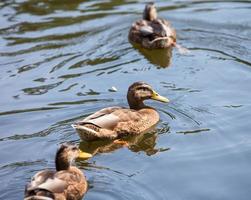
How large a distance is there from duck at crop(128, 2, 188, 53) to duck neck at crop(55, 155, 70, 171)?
16.2 ft

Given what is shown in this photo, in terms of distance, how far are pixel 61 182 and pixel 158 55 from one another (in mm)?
5378

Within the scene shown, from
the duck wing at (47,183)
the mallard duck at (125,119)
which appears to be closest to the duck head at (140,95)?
the mallard duck at (125,119)

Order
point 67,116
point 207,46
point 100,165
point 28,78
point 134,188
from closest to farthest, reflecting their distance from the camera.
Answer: point 134,188 → point 100,165 → point 67,116 → point 28,78 → point 207,46

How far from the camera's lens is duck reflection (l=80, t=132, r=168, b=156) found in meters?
9.75

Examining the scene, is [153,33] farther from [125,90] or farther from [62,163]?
[62,163]

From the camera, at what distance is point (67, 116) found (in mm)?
10531

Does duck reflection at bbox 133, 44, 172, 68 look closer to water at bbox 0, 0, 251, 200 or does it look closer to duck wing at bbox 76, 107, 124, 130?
water at bbox 0, 0, 251, 200

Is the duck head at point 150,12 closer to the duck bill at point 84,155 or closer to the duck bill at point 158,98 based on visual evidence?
the duck bill at point 158,98

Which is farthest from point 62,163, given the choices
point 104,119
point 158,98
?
point 158,98

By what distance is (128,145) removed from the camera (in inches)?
392

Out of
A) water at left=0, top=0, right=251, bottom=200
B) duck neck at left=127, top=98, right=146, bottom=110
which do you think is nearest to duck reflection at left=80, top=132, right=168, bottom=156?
water at left=0, top=0, right=251, bottom=200

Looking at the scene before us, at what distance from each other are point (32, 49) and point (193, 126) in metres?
4.42

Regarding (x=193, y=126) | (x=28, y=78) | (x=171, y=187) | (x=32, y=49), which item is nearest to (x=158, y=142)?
(x=193, y=126)

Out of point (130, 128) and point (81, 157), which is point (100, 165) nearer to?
point (81, 157)
